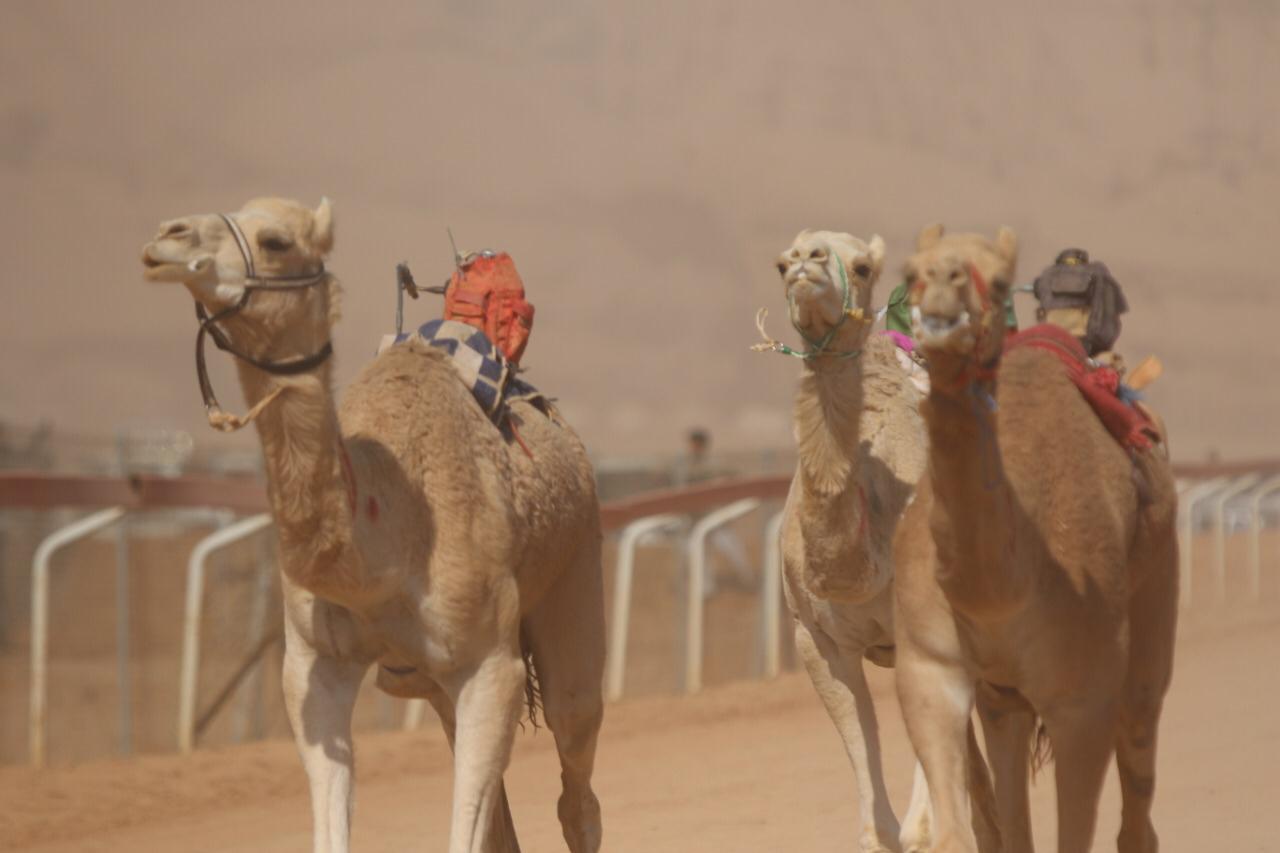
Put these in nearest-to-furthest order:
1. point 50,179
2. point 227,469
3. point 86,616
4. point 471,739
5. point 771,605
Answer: point 471,739 → point 86,616 → point 771,605 → point 227,469 → point 50,179

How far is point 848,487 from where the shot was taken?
7203 mm

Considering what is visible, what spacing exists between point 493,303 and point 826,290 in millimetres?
1678

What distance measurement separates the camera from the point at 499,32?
6116 centimetres

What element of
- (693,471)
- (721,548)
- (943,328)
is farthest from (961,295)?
(693,471)

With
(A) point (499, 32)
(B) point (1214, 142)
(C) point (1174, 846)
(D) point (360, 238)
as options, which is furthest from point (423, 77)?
(C) point (1174, 846)

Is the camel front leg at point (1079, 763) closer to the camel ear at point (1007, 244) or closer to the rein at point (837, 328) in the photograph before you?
the camel ear at point (1007, 244)

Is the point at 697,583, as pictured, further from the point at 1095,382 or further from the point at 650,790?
the point at 1095,382

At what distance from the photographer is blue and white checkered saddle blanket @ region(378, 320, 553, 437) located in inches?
289

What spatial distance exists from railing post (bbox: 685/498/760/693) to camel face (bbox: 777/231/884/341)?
7.26 meters

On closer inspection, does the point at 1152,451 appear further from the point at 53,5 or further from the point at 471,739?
the point at 53,5

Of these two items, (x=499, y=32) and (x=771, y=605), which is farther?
(x=499, y=32)

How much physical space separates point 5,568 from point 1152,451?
9.85 meters

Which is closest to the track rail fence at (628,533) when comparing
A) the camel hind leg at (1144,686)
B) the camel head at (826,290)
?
the camel head at (826,290)

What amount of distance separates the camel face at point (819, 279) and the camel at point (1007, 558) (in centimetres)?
71
